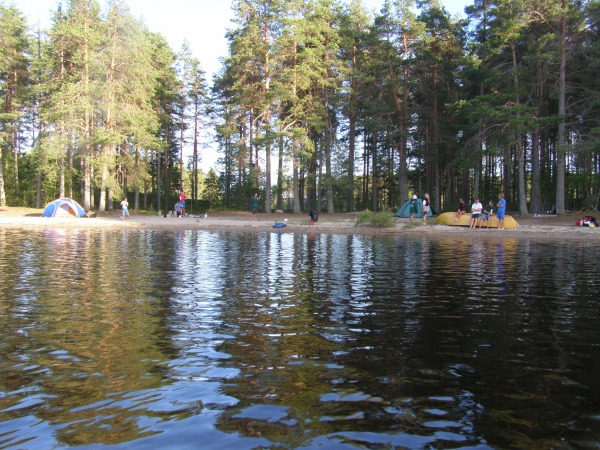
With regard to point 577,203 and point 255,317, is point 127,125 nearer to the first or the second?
point 255,317

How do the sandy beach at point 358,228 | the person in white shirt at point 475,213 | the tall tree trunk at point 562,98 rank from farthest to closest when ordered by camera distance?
the tall tree trunk at point 562,98, the person in white shirt at point 475,213, the sandy beach at point 358,228

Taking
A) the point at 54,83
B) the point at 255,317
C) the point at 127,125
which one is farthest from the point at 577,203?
the point at 54,83

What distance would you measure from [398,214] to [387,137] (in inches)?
391

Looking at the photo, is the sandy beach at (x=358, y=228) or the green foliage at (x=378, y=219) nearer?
the sandy beach at (x=358, y=228)

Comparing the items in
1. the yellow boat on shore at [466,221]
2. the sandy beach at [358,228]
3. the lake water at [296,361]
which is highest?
the yellow boat on shore at [466,221]

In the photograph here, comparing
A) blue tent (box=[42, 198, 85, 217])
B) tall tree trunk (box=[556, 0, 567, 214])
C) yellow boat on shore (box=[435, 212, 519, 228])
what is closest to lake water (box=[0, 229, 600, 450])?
yellow boat on shore (box=[435, 212, 519, 228])

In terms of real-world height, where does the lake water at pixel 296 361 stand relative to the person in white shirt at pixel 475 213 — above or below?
below

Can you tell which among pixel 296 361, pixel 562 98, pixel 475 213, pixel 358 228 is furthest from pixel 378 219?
pixel 296 361

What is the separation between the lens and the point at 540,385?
478 centimetres

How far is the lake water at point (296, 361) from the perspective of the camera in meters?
3.85

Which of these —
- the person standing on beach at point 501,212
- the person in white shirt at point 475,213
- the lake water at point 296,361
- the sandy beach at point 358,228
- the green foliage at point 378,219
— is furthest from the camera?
the green foliage at point 378,219

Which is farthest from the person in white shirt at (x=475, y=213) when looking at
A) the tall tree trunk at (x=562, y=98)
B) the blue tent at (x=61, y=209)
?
the blue tent at (x=61, y=209)

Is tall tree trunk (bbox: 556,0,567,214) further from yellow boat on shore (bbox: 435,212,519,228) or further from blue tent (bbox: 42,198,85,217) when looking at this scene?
blue tent (bbox: 42,198,85,217)

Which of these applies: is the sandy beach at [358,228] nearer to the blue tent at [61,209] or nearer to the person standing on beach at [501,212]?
the person standing on beach at [501,212]
